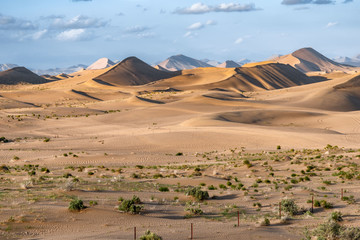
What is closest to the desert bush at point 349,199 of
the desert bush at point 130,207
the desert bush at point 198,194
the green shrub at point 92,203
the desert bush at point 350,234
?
the desert bush at point 198,194

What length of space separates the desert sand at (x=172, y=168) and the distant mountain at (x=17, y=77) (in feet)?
186

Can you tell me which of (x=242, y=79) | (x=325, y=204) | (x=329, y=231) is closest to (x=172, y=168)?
(x=325, y=204)

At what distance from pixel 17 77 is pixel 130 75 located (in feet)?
107

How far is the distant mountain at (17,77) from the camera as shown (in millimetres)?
130750

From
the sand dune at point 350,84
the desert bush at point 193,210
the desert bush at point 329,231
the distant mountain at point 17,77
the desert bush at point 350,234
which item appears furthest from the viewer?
the distant mountain at point 17,77

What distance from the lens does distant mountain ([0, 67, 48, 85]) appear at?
429ft

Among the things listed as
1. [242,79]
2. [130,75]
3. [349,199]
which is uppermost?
[130,75]

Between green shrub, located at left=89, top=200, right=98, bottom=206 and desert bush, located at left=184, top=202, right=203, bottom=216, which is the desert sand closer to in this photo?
green shrub, located at left=89, top=200, right=98, bottom=206

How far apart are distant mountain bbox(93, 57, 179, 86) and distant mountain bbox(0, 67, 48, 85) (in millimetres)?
22455

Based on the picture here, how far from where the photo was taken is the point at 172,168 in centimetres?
2781

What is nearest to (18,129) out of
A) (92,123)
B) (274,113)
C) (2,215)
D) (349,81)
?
(92,123)

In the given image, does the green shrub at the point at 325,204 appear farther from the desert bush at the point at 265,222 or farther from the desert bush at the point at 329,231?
the desert bush at the point at 329,231

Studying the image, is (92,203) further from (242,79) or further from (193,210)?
(242,79)

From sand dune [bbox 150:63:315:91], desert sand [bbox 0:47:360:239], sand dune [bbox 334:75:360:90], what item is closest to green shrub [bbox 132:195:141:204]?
desert sand [bbox 0:47:360:239]
